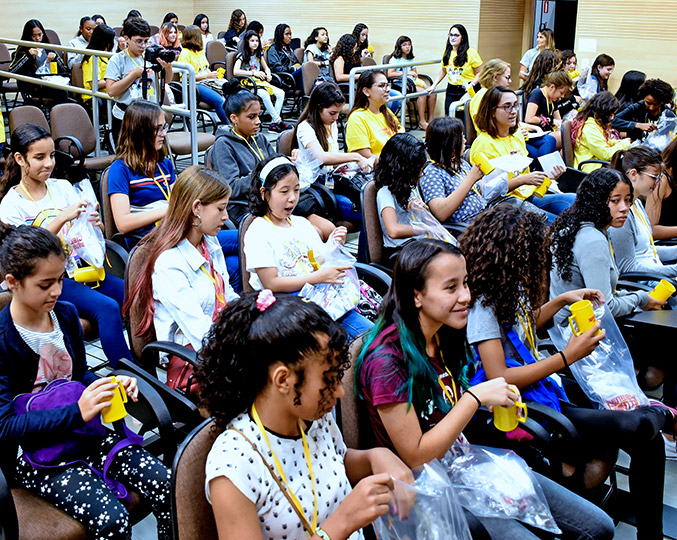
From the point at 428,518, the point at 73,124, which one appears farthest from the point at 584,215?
the point at 73,124

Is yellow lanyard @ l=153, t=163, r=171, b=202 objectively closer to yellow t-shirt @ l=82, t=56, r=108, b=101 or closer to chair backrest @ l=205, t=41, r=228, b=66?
yellow t-shirt @ l=82, t=56, r=108, b=101

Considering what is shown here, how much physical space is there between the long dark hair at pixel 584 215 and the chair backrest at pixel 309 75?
5846 mm

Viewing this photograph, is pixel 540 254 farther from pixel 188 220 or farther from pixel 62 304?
pixel 62 304

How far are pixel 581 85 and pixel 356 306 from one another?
635 cm

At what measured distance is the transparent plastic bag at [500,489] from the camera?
6.07 ft

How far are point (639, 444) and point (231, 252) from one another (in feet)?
7.25

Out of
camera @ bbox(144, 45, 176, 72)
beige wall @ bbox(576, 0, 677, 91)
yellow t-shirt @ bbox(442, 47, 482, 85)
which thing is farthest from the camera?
beige wall @ bbox(576, 0, 677, 91)

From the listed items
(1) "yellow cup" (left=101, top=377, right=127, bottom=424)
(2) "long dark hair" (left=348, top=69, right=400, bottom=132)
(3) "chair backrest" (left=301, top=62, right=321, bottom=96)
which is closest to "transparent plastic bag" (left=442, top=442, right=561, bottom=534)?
(1) "yellow cup" (left=101, top=377, right=127, bottom=424)

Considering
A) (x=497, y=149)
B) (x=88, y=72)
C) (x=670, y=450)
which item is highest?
(x=88, y=72)

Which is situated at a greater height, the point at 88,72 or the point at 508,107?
the point at 88,72

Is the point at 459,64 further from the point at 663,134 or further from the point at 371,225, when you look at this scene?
the point at 371,225

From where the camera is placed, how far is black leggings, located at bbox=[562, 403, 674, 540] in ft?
7.41

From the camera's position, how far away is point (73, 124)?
5.29 meters

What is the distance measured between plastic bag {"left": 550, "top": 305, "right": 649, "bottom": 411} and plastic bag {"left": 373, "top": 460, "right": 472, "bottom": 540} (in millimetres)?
1002
